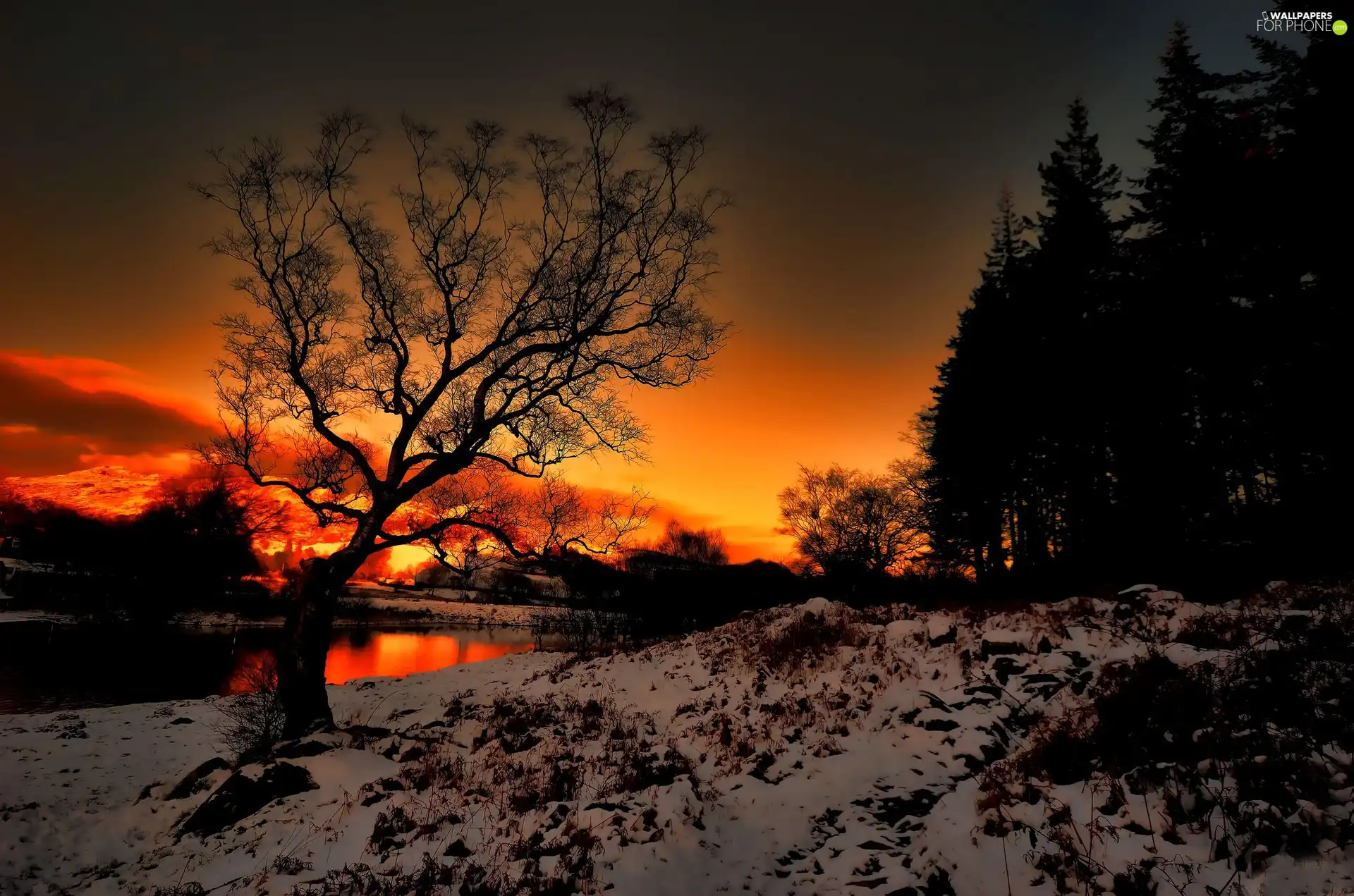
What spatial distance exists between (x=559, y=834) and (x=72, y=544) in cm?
6954

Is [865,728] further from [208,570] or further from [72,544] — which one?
[72,544]

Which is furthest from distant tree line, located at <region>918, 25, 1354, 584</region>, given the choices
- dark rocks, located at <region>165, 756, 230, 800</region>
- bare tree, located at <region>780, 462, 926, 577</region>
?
dark rocks, located at <region>165, 756, 230, 800</region>

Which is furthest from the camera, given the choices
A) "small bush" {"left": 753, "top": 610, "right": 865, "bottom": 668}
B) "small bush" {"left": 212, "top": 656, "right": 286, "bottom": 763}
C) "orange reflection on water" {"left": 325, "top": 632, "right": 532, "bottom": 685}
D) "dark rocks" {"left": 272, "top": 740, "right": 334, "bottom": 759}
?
"orange reflection on water" {"left": 325, "top": 632, "right": 532, "bottom": 685}

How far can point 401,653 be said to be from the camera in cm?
4656

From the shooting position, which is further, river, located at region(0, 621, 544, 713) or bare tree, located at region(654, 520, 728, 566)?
bare tree, located at region(654, 520, 728, 566)

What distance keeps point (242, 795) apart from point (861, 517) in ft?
128

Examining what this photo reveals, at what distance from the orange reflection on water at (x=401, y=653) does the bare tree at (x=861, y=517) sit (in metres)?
23.5

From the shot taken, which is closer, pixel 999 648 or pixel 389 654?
pixel 999 648

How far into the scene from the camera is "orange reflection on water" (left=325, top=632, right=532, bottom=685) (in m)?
35.6

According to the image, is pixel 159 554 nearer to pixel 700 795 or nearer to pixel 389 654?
pixel 389 654

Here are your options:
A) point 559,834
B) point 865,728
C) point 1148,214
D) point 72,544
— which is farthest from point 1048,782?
point 72,544

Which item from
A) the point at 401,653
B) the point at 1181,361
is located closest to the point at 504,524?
the point at 1181,361

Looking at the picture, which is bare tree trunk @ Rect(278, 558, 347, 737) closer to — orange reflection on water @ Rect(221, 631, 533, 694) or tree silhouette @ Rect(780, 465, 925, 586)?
orange reflection on water @ Rect(221, 631, 533, 694)

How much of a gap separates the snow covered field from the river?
5867 millimetres
